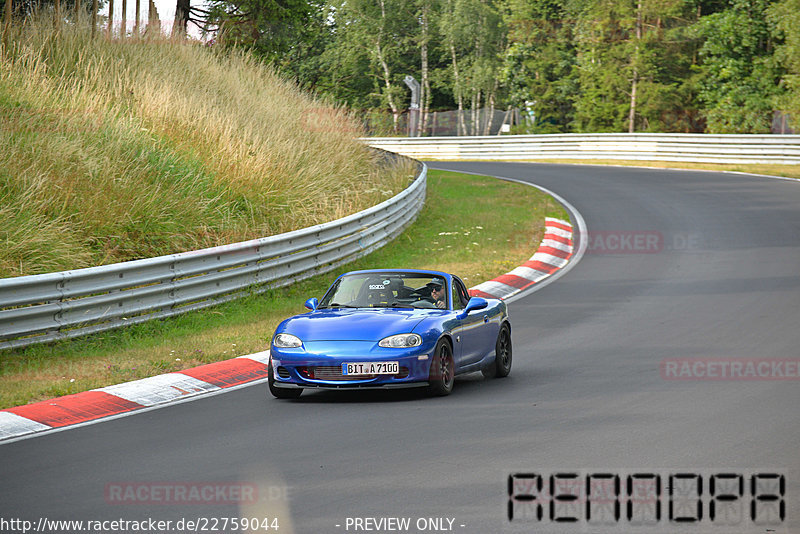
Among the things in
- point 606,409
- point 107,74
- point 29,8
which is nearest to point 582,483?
point 606,409

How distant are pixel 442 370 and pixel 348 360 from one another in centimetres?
96

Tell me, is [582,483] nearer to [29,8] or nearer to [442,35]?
[29,8]

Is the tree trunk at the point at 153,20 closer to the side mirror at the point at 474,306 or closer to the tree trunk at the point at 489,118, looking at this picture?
the side mirror at the point at 474,306

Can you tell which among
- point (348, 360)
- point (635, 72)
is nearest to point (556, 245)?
point (348, 360)

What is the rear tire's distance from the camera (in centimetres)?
1136

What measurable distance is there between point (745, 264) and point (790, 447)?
1271 centimetres

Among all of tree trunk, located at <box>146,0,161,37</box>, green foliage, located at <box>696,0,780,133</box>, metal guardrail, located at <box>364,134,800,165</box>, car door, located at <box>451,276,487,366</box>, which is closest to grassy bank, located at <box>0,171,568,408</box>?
car door, located at <box>451,276,487,366</box>

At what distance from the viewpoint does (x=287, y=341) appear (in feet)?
33.1

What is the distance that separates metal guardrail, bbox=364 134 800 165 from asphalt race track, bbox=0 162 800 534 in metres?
24.3

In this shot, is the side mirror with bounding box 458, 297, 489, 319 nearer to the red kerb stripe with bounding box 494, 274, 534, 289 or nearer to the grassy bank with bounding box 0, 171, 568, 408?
the grassy bank with bounding box 0, 171, 568, 408

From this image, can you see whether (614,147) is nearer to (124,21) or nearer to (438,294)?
(124,21)

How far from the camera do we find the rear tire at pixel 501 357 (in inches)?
447

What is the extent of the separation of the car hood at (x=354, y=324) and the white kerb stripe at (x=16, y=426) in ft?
7.82

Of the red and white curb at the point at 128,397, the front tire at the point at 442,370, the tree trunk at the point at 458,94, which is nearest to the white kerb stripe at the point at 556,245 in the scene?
the red and white curb at the point at 128,397
